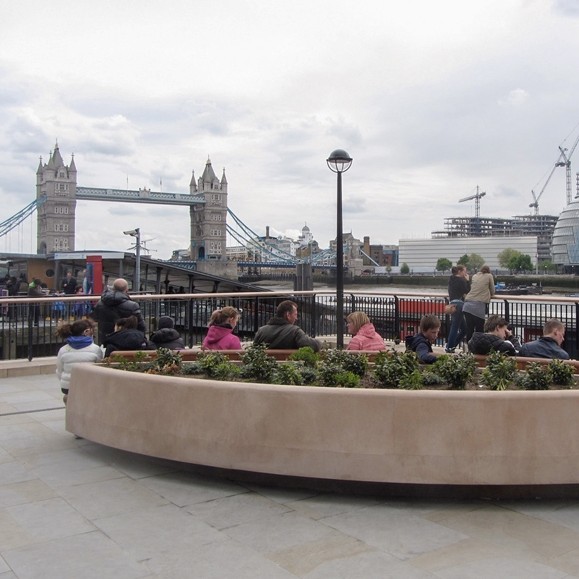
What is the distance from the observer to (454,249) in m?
186

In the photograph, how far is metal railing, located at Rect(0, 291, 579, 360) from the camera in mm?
11656

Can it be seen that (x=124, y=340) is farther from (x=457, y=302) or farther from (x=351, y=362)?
(x=457, y=302)

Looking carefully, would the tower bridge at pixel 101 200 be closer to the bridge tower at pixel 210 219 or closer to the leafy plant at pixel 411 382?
the bridge tower at pixel 210 219

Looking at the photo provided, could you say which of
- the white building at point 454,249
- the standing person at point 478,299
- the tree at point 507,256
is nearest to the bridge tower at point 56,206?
the tree at point 507,256

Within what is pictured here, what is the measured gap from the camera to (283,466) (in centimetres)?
486

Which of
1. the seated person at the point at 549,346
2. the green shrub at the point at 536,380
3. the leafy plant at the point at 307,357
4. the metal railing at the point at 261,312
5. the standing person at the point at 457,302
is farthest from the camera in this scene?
the standing person at the point at 457,302

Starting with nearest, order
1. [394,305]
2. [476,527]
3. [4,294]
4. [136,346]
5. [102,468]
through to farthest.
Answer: [476,527]
[102,468]
[136,346]
[394,305]
[4,294]

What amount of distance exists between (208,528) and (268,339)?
3593 millimetres

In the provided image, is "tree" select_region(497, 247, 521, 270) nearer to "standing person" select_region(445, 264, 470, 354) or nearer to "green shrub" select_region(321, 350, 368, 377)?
"standing person" select_region(445, 264, 470, 354)

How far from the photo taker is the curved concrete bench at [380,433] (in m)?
4.56

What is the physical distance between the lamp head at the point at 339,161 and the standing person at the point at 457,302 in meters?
2.94

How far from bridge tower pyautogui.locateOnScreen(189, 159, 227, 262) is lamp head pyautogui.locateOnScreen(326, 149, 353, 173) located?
11375 cm

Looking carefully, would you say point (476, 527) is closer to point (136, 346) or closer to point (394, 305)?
point (136, 346)

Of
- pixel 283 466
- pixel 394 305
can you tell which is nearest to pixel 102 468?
pixel 283 466
